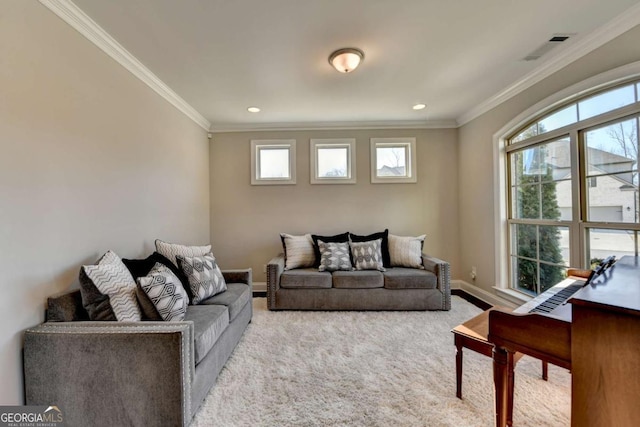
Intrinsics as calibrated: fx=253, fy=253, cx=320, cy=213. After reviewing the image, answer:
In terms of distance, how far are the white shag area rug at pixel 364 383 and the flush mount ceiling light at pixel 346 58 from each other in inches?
100

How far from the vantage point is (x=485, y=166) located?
3.40 metres

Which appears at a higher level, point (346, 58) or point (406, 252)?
point (346, 58)

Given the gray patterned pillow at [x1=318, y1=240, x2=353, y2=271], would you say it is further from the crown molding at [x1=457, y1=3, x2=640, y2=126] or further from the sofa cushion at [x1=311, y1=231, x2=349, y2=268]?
the crown molding at [x1=457, y1=3, x2=640, y2=126]

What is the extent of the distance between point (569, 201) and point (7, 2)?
14.3ft

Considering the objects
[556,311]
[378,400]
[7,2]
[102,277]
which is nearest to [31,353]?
[102,277]

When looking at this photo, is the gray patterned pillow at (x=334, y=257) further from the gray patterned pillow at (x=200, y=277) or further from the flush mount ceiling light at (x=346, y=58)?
the flush mount ceiling light at (x=346, y=58)

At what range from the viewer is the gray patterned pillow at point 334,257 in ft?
10.9

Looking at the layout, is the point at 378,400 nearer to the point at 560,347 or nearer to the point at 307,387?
the point at 307,387

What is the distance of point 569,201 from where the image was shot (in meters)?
2.42

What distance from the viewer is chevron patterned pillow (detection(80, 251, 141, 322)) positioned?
156cm

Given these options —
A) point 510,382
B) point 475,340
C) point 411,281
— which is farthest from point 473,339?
point 411,281

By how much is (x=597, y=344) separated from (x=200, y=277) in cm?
243

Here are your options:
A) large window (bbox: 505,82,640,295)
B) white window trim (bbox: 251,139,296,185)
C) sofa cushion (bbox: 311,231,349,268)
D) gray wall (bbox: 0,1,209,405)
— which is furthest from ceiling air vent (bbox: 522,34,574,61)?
gray wall (bbox: 0,1,209,405)

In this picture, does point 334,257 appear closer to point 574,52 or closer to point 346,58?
point 346,58
